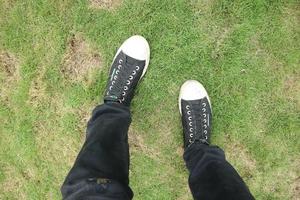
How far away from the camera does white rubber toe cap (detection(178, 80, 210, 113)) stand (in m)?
2.61

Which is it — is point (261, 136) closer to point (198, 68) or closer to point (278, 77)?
point (278, 77)

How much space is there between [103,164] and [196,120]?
809 millimetres

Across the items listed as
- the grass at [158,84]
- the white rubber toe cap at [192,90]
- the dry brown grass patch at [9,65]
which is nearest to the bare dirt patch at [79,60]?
the grass at [158,84]

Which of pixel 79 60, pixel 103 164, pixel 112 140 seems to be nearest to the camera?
pixel 103 164

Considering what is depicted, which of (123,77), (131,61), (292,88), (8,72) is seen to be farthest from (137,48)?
(292,88)

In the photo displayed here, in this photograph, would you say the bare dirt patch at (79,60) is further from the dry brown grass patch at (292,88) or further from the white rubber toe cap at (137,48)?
the dry brown grass patch at (292,88)

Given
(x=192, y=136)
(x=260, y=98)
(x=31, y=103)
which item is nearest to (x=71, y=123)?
(x=31, y=103)

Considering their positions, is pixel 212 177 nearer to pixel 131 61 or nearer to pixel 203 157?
pixel 203 157

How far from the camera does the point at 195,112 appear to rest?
2678 mm

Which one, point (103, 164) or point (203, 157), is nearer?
point (103, 164)

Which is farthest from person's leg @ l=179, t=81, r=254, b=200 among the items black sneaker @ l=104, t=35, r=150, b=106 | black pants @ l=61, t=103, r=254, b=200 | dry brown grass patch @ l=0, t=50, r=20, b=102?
dry brown grass patch @ l=0, t=50, r=20, b=102

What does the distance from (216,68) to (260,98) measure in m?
0.36

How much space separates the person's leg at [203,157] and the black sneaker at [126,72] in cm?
33

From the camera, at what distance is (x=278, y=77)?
2605 millimetres
